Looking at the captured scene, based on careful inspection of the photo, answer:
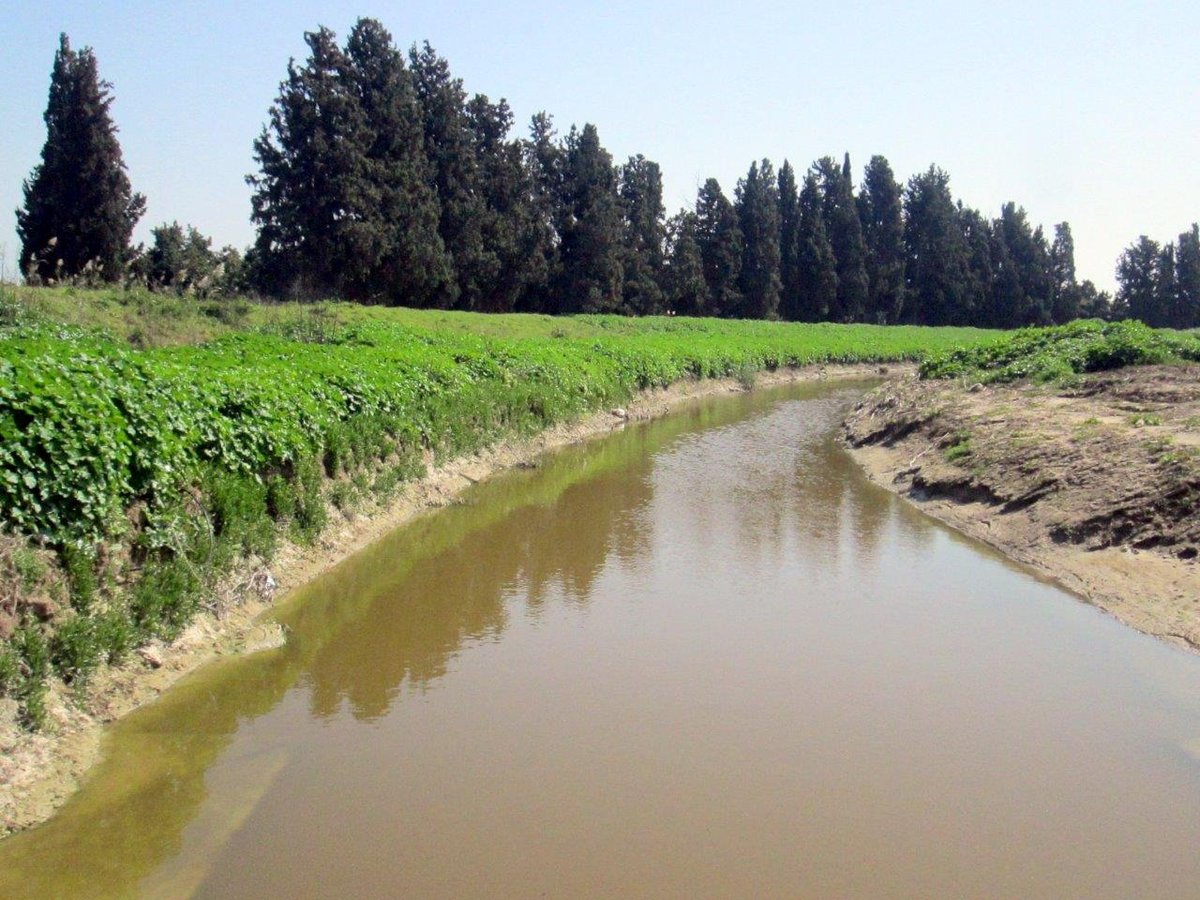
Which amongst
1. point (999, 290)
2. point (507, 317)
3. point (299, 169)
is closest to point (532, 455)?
point (507, 317)

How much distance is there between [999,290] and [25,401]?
76778 millimetres

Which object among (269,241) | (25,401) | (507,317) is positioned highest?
(269,241)

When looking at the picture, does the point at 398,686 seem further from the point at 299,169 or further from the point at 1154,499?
the point at 299,169

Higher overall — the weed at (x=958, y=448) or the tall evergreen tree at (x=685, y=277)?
the tall evergreen tree at (x=685, y=277)

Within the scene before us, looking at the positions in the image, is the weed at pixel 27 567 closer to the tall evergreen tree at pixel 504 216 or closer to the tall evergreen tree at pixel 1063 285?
the tall evergreen tree at pixel 504 216

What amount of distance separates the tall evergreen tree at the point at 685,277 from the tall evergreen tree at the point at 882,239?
16293 mm

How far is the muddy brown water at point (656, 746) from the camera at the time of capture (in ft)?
17.3

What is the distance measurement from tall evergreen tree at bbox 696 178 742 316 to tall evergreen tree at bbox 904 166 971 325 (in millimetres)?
18077

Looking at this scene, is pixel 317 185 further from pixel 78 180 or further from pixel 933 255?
pixel 933 255

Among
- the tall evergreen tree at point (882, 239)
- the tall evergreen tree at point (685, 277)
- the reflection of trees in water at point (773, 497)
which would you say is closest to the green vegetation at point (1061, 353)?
the reflection of trees in water at point (773, 497)

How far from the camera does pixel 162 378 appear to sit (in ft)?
28.8

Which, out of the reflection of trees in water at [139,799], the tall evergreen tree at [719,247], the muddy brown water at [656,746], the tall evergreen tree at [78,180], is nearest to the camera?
the reflection of trees in water at [139,799]

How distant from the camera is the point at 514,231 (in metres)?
42.7

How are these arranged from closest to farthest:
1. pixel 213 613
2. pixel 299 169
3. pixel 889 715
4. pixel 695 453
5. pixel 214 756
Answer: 1. pixel 214 756
2. pixel 889 715
3. pixel 213 613
4. pixel 695 453
5. pixel 299 169
